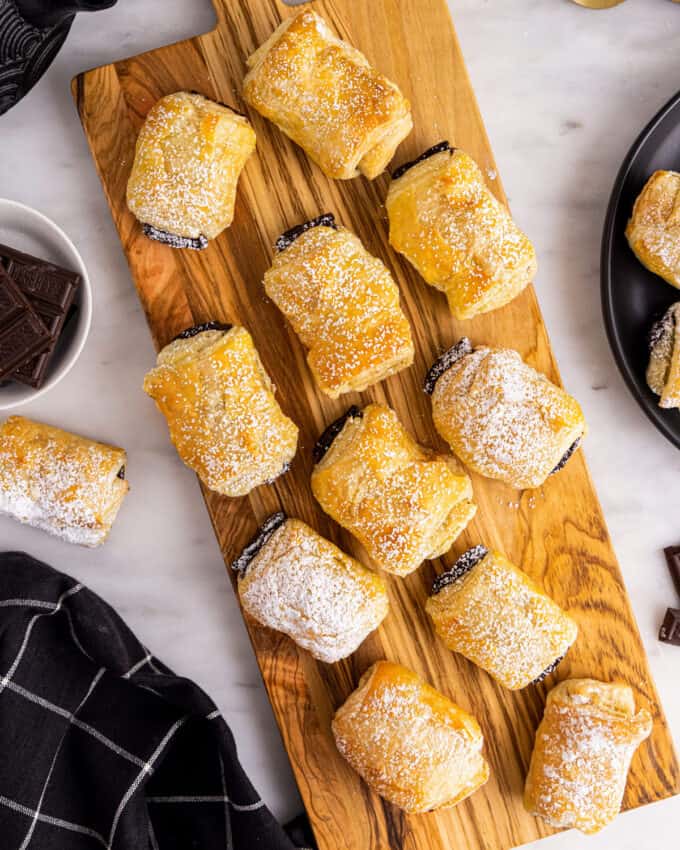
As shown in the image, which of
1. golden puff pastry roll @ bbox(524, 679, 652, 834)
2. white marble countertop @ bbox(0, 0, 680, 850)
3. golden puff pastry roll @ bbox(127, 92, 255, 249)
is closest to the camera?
golden puff pastry roll @ bbox(127, 92, 255, 249)

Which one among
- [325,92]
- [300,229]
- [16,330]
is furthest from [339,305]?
[16,330]

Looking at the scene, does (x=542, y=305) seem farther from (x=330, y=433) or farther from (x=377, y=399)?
(x=330, y=433)

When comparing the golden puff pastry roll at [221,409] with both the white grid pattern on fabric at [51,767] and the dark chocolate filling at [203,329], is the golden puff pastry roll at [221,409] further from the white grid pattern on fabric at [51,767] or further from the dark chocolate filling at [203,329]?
the white grid pattern on fabric at [51,767]

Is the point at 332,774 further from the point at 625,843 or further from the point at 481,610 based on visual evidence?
the point at 625,843

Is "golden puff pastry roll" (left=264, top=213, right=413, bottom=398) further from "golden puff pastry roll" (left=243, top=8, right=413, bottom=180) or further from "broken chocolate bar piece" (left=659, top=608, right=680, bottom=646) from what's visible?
"broken chocolate bar piece" (left=659, top=608, right=680, bottom=646)

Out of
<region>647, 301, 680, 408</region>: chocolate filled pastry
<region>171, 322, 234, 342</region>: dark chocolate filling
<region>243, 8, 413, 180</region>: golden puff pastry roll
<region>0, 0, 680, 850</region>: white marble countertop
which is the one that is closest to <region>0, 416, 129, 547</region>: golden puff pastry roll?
<region>0, 0, 680, 850</region>: white marble countertop

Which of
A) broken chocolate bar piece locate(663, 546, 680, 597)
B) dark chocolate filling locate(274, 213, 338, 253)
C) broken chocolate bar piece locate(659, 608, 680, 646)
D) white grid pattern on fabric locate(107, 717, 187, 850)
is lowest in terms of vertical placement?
broken chocolate bar piece locate(659, 608, 680, 646)
